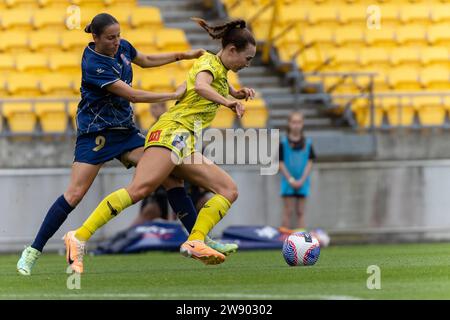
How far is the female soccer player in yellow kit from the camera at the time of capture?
959cm

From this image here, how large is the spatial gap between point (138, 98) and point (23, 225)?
6.87m

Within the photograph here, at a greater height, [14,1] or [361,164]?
[14,1]

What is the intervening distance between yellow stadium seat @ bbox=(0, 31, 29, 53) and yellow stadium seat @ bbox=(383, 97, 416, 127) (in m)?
5.31

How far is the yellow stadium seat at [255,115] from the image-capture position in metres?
17.0

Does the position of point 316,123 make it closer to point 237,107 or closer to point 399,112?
point 399,112

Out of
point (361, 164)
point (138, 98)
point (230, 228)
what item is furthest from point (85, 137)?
point (361, 164)

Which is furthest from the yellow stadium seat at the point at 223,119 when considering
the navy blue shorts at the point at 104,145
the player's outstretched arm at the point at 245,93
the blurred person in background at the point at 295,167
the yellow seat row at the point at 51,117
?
the player's outstretched arm at the point at 245,93

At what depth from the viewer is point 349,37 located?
18922mm

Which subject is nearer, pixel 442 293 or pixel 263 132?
pixel 442 293

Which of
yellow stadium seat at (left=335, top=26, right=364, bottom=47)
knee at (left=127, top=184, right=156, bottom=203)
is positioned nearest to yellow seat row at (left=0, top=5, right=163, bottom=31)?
yellow stadium seat at (left=335, top=26, right=364, bottom=47)

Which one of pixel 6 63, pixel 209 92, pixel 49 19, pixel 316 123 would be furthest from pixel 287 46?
pixel 209 92

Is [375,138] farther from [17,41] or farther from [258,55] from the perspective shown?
[17,41]

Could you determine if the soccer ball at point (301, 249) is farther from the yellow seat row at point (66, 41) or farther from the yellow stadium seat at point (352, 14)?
the yellow stadium seat at point (352, 14)
